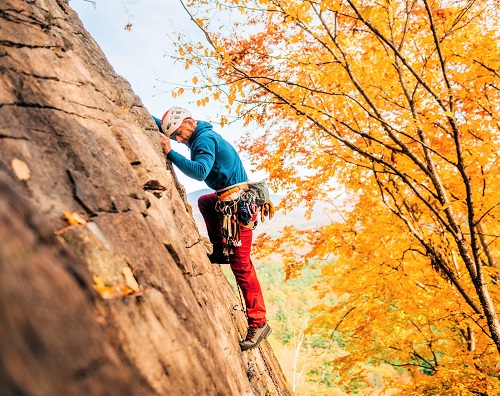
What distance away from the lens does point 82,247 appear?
6.32 feet

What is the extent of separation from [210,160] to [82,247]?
1970 mm

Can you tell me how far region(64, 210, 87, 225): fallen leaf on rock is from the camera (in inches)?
77.4

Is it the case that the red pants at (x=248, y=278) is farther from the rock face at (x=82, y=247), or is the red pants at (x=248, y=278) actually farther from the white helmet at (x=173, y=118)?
the white helmet at (x=173, y=118)

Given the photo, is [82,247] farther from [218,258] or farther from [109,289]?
[218,258]

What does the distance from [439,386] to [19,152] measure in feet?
27.1

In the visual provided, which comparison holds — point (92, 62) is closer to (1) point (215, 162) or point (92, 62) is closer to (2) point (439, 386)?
(1) point (215, 162)

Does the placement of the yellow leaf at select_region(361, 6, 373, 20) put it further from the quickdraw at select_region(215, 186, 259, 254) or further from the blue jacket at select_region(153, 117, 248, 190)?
the quickdraw at select_region(215, 186, 259, 254)

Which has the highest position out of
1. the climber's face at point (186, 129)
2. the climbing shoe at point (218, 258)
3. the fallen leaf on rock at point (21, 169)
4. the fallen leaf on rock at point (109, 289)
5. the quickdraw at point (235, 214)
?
the climber's face at point (186, 129)

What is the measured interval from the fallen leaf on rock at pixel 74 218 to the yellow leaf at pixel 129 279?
1.36 feet

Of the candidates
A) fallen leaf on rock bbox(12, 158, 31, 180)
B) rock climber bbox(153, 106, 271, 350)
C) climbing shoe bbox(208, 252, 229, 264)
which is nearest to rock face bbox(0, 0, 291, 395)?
fallen leaf on rock bbox(12, 158, 31, 180)

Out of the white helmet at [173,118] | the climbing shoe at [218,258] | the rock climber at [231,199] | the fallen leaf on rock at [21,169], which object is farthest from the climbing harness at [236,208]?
the fallen leaf on rock at [21,169]

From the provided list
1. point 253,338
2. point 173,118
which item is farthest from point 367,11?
point 253,338

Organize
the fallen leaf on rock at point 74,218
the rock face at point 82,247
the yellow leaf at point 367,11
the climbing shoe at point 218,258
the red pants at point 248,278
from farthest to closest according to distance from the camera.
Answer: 1. the climbing shoe at point 218,258
2. the red pants at point 248,278
3. the yellow leaf at point 367,11
4. the fallen leaf on rock at point 74,218
5. the rock face at point 82,247

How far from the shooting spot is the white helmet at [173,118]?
13.4 feet
